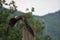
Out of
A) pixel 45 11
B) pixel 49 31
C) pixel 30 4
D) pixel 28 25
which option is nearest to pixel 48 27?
pixel 49 31

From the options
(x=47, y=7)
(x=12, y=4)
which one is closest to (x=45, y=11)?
(x=47, y=7)

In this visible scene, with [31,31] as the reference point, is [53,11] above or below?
below

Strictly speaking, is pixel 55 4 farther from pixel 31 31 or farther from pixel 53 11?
pixel 31 31

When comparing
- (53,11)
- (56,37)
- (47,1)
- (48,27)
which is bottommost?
(56,37)

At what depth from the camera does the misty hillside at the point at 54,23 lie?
7.68ft

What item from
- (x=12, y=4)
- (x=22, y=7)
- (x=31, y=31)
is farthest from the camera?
(x=22, y=7)

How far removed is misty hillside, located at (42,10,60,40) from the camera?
7.68 ft

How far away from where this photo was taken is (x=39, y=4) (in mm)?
2266

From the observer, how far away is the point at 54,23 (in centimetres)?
238

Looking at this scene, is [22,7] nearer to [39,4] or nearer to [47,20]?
[39,4]

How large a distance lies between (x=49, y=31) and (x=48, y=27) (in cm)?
6

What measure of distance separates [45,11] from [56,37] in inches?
16.0

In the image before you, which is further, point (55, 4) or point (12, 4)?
point (55, 4)

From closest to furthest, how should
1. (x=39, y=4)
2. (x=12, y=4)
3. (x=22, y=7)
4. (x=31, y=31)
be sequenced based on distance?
1. (x=31, y=31)
2. (x=12, y=4)
3. (x=22, y=7)
4. (x=39, y=4)
